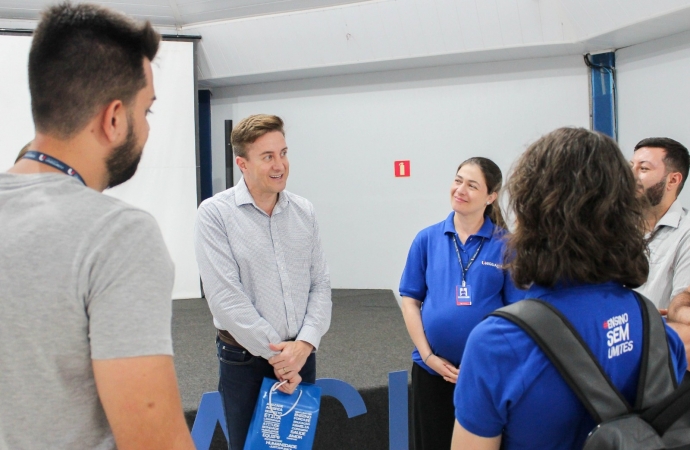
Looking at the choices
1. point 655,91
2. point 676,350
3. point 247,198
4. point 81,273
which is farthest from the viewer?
point 655,91

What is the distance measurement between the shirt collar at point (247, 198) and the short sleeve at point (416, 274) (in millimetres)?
534

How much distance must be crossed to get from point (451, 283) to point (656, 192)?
80 cm

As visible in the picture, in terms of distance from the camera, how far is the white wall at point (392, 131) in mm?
4605

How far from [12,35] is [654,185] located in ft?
15.2

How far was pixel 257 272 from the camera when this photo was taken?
179cm

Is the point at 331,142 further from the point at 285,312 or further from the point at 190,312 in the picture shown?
the point at 285,312

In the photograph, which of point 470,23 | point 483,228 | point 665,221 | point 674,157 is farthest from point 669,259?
point 470,23

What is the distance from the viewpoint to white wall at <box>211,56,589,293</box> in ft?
15.1

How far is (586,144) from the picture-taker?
0.92m

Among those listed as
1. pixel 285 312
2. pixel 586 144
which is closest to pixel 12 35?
pixel 285 312

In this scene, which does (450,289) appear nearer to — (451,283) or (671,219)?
(451,283)

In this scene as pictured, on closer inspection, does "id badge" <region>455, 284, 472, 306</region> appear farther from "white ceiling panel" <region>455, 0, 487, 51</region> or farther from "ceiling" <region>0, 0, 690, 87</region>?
"white ceiling panel" <region>455, 0, 487, 51</region>

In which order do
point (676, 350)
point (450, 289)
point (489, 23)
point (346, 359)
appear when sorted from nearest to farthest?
point (676, 350) < point (450, 289) < point (346, 359) < point (489, 23)

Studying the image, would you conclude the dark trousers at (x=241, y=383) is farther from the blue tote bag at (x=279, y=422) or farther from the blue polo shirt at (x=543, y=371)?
the blue polo shirt at (x=543, y=371)
